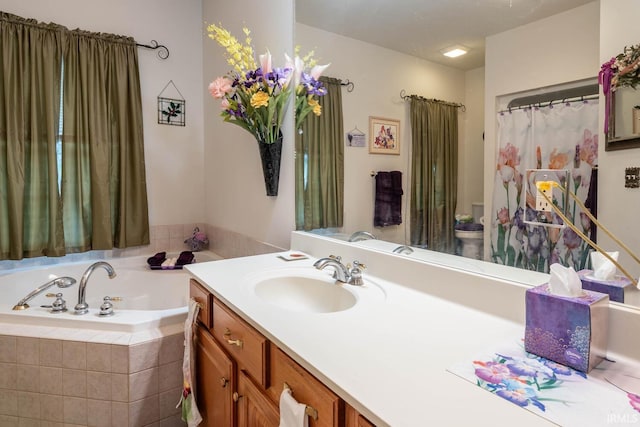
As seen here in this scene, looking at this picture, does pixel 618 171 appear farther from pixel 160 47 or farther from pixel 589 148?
pixel 160 47

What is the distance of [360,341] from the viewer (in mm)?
854

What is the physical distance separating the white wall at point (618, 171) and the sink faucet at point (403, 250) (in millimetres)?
605

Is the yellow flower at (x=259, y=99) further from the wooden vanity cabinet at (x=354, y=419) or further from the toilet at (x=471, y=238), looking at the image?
the wooden vanity cabinet at (x=354, y=419)

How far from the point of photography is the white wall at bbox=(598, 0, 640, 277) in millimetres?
819

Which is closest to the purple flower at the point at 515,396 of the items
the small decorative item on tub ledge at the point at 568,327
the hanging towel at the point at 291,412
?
the small decorative item on tub ledge at the point at 568,327

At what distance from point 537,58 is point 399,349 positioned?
85 cm

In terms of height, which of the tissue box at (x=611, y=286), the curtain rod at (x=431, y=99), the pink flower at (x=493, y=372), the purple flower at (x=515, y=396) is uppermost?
the curtain rod at (x=431, y=99)

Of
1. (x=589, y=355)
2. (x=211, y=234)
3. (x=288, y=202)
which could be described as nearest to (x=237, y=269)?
(x=288, y=202)

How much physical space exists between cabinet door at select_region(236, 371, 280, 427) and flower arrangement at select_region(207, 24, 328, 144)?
123cm

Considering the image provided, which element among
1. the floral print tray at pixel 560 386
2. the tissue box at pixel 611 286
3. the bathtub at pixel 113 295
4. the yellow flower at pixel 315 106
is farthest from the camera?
the yellow flower at pixel 315 106

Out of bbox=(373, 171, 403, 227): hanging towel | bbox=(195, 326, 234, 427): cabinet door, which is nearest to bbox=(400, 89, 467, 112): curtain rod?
bbox=(373, 171, 403, 227): hanging towel

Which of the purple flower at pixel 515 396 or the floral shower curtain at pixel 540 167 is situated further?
the floral shower curtain at pixel 540 167

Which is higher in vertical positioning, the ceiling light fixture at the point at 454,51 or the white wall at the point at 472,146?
the ceiling light fixture at the point at 454,51

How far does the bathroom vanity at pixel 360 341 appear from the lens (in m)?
0.64
